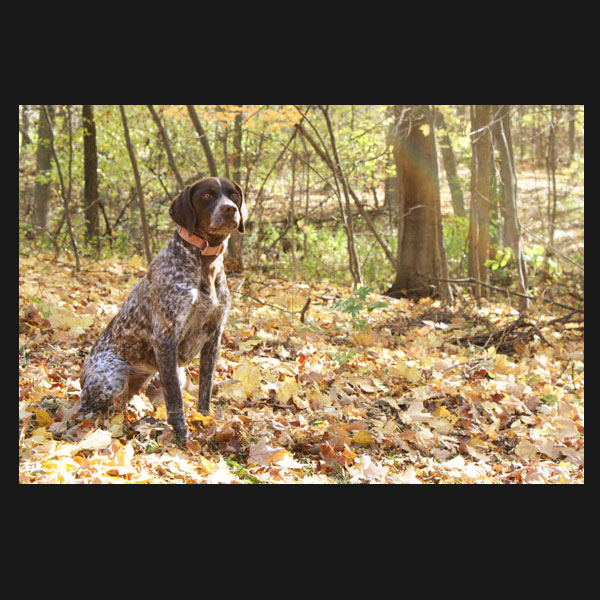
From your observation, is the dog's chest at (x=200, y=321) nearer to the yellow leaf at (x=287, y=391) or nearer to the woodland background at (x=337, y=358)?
the woodland background at (x=337, y=358)

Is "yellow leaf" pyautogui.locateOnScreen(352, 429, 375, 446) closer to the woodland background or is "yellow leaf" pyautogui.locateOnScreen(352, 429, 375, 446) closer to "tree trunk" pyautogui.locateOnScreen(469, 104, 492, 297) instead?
the woodland background

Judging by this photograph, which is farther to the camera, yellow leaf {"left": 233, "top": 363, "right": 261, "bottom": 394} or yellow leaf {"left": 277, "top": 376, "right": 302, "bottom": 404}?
yellow leaf {"left": 233, "top": 363, "right": 261, "bottom": 394}

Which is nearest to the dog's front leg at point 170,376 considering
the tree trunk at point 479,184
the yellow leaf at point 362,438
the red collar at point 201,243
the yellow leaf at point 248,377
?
the red collar at point 201,243

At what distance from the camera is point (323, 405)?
4.81m

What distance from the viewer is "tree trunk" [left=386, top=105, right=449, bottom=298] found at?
1005cm

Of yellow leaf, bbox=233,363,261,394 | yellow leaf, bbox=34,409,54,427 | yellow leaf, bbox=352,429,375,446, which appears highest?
yellow leaf, bbox=233,363,261,394

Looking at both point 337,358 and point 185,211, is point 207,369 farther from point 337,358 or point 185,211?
point 337,358

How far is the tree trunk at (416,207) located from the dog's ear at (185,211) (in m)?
6.67

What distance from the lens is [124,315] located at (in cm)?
430

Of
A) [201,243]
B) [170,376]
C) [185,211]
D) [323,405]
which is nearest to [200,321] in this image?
[170,376]

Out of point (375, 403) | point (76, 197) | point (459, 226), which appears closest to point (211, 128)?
point (76, 197)

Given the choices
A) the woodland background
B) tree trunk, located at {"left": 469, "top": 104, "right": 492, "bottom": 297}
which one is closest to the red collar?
the woodland background

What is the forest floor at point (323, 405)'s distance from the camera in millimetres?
3600

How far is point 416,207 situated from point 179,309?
23.5 feet
